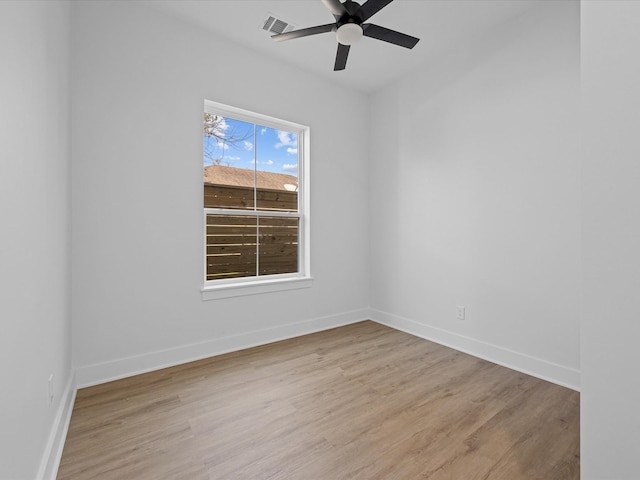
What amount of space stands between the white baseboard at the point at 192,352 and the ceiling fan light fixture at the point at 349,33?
266 centimetres

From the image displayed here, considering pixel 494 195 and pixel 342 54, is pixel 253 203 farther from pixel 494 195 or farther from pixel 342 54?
pixel 494 195

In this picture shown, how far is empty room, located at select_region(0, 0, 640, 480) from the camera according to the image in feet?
3.54

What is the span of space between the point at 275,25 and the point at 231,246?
2067 mm

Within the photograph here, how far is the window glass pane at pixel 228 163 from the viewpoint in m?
2.93

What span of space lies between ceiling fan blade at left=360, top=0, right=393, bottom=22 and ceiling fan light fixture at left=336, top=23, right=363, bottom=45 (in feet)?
0.25

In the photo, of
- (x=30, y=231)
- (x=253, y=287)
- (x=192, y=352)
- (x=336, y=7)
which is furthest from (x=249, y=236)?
(x=336, y=7)

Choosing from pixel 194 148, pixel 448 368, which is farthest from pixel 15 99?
pixel 448 368

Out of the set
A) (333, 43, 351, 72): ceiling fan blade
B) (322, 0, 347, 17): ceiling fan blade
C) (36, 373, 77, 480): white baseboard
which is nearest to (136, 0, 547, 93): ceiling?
(333, 43, 351, 72): ceiling fan blade

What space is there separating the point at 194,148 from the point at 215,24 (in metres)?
1.11

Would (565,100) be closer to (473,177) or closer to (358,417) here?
(473,177)

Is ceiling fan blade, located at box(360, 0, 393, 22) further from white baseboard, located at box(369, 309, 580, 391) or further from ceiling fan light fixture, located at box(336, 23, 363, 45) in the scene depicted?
white baseboard, located at box(369, 309, 580, 391)

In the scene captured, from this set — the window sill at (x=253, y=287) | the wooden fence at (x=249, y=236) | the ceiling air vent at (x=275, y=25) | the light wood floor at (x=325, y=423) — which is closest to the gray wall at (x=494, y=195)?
the light wood floor at (x=325, y=423)

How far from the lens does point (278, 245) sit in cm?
341

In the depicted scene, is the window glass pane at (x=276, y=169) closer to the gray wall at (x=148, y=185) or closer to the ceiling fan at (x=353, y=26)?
the gray wall at (x=148, y=185)
